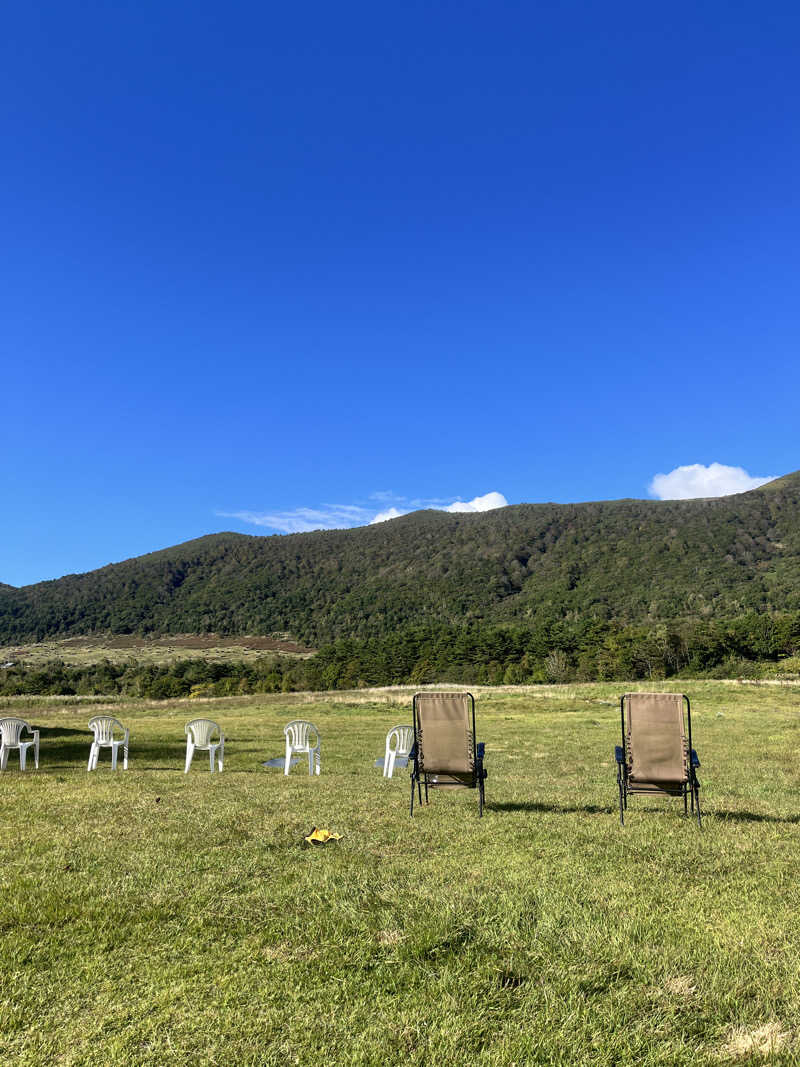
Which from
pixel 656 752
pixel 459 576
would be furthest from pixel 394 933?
pixel 459 576

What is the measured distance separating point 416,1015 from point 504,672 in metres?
66.0

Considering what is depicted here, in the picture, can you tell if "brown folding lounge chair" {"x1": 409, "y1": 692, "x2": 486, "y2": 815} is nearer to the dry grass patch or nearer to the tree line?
the dry grass patch

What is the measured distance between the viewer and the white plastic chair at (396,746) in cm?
1157

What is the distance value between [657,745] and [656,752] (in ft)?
0.23

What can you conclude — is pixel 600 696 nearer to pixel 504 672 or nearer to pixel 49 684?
pixel 504 672

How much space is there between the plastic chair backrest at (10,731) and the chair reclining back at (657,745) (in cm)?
1033

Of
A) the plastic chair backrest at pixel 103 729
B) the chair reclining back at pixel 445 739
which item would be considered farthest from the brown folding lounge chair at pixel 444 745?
the plastic chair backrest at pixel 103 729

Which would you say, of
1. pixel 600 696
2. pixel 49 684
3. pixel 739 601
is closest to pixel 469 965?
pixel 600 696

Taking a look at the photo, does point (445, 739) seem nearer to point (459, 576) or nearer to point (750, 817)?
point (750, 817)

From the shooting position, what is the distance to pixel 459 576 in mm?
119312

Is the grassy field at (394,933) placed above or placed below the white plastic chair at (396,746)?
above

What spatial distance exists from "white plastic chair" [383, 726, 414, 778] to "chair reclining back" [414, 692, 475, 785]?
13.3 ft

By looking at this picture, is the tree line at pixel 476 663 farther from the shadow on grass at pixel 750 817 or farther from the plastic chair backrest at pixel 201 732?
the plastic chair backrest at pixel 201 732

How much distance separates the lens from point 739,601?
82.2m
